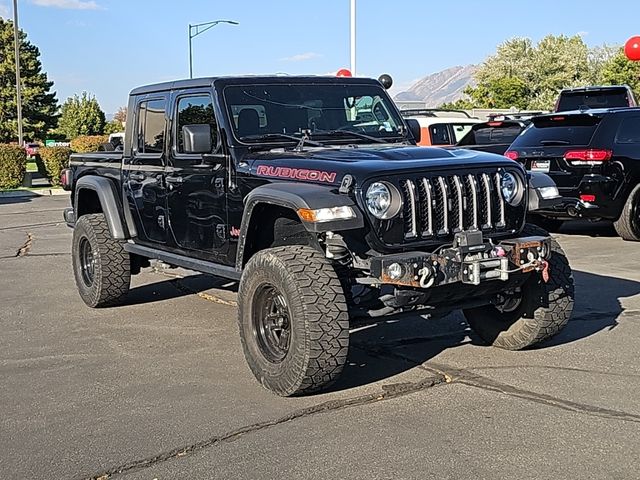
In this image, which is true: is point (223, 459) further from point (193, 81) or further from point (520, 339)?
point (193, 81)

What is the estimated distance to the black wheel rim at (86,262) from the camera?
796 cm

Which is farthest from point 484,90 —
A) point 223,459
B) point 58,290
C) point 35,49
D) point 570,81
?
point 223,459

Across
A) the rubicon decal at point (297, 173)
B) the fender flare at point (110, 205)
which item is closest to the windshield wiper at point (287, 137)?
the rubicon decal at point (297, 173)

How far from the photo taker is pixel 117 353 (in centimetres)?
619

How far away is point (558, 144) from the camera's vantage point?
436 inches

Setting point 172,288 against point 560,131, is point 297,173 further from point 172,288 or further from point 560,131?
point 560,131

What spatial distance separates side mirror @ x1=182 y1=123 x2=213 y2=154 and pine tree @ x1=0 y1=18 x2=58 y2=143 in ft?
189

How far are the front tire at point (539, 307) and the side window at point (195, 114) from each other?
243cm

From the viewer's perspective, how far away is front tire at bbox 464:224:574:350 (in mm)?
5637

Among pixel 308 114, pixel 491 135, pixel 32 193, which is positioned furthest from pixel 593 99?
pixel 32 193

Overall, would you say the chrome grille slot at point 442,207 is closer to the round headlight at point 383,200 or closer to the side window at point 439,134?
the round headlight at point 383,200

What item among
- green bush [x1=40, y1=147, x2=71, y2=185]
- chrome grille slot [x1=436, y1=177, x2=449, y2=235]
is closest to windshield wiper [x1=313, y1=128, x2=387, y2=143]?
chrome grille slot [x1=436, y1=177, x2=449, y2=235]

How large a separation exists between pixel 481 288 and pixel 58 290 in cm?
521

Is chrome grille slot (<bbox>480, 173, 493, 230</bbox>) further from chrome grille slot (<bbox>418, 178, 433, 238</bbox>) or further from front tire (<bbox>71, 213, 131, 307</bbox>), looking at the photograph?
front tire (<bbox>71, 213, 131, 307</bbox>)
